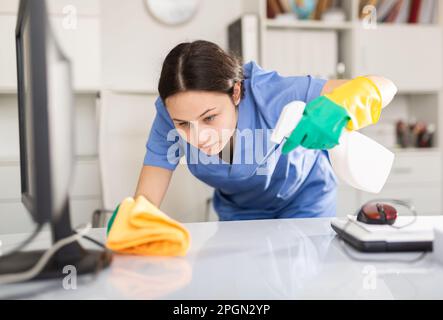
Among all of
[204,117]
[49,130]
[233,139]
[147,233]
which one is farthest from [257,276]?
[233,139]

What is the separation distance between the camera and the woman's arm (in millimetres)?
1040

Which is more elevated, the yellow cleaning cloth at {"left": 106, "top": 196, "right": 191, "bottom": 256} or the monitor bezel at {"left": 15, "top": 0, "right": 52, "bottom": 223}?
the monitor bezel at {"left": 15, "top": 0, "right": 52, "bottom": 223}

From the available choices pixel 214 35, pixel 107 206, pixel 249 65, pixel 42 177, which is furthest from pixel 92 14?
pixel 42 177

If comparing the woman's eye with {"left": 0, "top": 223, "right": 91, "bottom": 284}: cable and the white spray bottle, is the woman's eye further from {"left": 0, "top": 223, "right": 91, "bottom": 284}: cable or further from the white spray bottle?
{"left": 0, "top": 223, "right": 91, "bottom": 284}: cable

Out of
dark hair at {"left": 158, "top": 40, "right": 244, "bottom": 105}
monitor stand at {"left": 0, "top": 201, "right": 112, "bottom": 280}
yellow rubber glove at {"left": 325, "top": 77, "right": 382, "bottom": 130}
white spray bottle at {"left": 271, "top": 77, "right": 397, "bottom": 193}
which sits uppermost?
dark hair at {"left": 158, "top": 40, "right": 244, "bottom": 105}

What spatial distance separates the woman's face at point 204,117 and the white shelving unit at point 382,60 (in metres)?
1.45

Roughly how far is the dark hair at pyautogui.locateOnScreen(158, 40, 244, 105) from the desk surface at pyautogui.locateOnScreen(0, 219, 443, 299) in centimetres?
36

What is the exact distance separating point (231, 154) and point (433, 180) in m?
1.88

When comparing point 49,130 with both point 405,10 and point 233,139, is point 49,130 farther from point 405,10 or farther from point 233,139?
point 405,10

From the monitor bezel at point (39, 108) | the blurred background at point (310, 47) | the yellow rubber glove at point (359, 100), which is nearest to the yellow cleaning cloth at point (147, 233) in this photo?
the monitor bezel at point (39, 108)

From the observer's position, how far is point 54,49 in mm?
526

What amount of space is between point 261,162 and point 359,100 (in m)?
0.39

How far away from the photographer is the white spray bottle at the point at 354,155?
0.73 metres

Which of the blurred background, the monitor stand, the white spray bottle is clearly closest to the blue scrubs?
the white spray bottle
